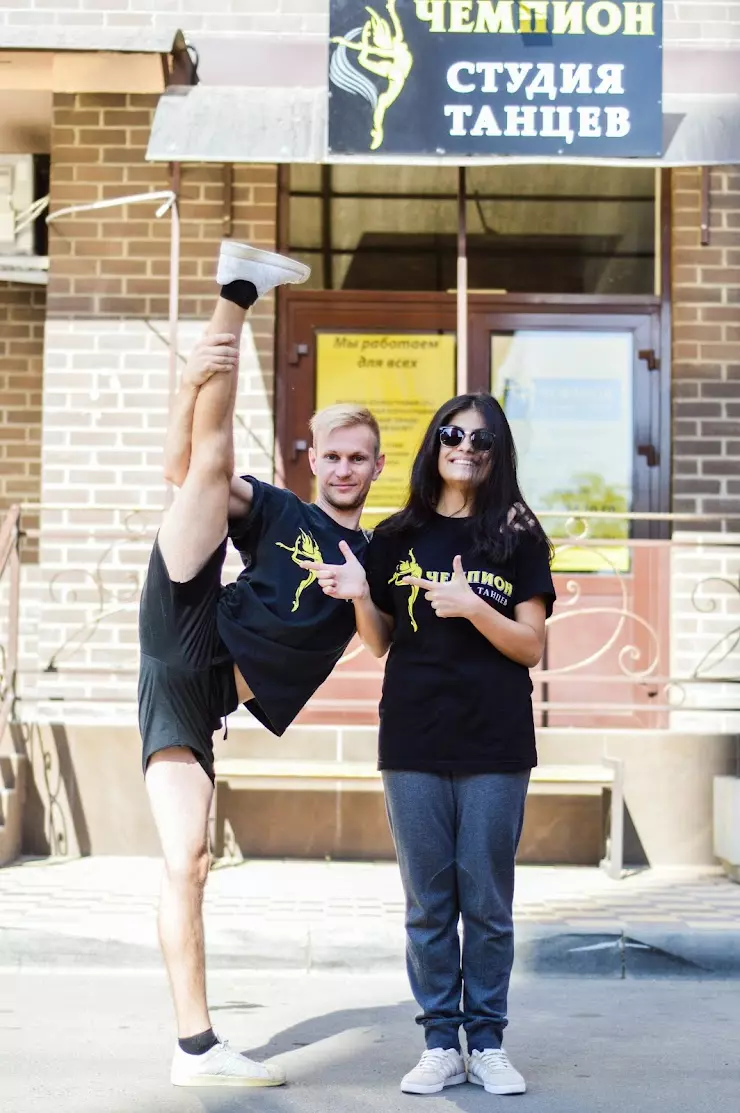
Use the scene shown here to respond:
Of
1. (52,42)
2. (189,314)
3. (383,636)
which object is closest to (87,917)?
(383,636)

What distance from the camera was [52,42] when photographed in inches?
300

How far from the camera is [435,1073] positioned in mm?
3852

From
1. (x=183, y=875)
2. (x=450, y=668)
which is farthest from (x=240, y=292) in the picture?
(x=183, y=875)

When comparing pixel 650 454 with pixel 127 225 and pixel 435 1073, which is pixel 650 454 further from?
pixel 435 1073

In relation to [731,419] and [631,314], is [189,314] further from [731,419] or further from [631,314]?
[731,419]

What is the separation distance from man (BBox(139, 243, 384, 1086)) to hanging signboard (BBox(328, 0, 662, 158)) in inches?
156

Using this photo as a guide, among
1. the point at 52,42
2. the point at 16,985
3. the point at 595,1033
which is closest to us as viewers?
the point at 595,1033

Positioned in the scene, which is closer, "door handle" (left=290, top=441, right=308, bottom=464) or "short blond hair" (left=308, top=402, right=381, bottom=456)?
"short blond hair" (left=308, top=402, right=381, bottom=456)

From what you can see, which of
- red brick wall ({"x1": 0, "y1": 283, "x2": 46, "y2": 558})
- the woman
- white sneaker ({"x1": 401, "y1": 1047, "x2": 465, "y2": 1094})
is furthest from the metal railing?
white sneaker ({"x1": 401, "y1": 1047, "x2": 465, "y2": 1094})

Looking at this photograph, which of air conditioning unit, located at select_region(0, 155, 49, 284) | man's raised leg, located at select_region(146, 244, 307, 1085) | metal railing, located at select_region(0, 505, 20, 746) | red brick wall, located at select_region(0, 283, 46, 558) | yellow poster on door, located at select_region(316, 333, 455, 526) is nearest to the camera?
man's raised leg, located at select_region(146, 244, 307, 1085)

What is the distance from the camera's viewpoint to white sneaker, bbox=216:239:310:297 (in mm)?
3605

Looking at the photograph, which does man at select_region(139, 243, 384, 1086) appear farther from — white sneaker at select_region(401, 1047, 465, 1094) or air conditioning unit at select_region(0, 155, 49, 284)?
air conditioning unit at select_region(0, 155, 49, 284)

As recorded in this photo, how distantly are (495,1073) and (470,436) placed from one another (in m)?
1.67

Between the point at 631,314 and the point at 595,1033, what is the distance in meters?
5.17
